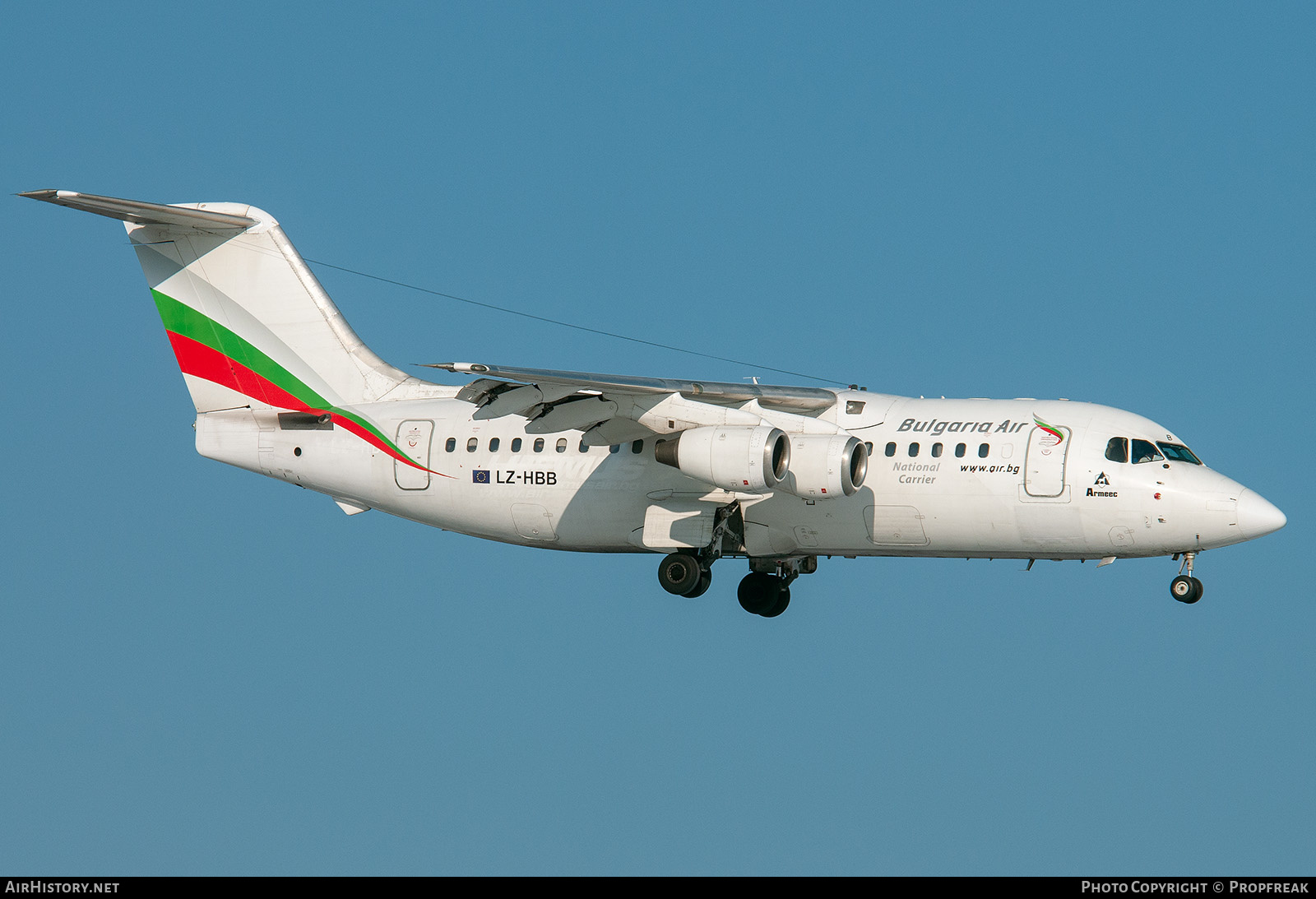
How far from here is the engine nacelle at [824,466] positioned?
70.8 feet

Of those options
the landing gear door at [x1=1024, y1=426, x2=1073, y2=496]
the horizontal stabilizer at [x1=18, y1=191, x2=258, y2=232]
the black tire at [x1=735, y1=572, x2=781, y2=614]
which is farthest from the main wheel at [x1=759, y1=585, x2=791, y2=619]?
the horizontal stabilizer at [x1=18, y1=191, x2=258, y2=232]

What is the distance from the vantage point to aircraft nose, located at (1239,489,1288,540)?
21266mm

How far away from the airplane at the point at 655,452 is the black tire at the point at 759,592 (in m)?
0.03

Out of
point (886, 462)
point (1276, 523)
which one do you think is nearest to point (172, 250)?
point (886, 462)

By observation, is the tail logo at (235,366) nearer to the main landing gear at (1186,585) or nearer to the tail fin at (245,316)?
the tail fin at (245,316)

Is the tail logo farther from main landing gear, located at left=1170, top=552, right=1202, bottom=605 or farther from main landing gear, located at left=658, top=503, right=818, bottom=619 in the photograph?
main landing gear, located at left=1170, top=552, right=1202, bottom=605

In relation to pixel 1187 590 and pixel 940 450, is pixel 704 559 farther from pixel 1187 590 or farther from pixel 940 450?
pixel 1187 590

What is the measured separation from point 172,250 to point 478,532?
244 inches

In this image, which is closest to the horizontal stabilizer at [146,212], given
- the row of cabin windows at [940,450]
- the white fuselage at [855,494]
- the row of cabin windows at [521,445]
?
the white fuselage at [855,494]

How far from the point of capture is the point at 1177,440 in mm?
22172

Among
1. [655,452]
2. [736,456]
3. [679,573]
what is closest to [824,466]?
[736,456]

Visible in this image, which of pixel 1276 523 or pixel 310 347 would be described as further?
pixel 310 347

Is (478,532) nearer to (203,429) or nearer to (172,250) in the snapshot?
(203,429)

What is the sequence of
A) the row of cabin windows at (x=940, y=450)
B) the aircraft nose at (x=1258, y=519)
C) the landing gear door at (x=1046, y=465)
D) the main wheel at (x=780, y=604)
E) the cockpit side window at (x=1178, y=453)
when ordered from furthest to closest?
the main wheel at (x=780, y=604) → the row of cabin windows at (x=940, y=450) → the cockpit side window at (x=1178, y=453) → the landing gear door at (x=1046, y=465) → the aircraft nose at (x=1258, y=519)
